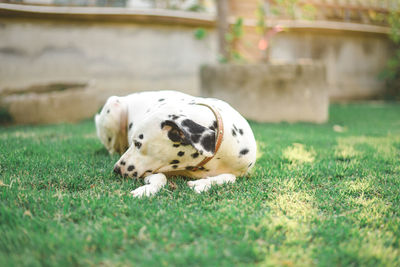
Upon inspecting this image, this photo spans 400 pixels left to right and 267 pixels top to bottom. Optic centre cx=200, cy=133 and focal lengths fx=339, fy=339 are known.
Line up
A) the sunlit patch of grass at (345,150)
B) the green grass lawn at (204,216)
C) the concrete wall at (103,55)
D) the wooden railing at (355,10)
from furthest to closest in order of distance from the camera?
the wooden railing at (355,10) < the concrete wall at (103,55) < the sunlit patch of grass at (345,150) < the green grass lawn at (204,216)

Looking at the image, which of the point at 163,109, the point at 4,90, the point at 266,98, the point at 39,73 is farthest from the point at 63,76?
the point at 163,109

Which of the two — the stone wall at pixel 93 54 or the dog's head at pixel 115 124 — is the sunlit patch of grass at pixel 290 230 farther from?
the stone wall at pixel 93 54

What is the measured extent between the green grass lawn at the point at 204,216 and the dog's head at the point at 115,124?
172 mm

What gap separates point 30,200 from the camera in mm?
2354

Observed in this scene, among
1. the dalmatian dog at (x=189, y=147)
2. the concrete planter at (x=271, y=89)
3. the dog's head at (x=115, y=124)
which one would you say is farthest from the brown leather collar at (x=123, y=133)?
the concrete planter at (x=271, y=89)

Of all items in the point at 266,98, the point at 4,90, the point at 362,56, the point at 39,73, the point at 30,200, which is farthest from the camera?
the point at 362,56

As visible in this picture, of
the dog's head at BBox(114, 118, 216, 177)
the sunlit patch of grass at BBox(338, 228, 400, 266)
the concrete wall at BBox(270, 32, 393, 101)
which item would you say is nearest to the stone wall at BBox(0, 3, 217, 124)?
the concrete wall at BBox(270, 32, 393, 101)

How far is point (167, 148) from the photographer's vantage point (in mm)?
2633

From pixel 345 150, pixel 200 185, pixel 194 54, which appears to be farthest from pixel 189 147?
pixel 194 54

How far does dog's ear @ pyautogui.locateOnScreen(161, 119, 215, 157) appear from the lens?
244 centimetres

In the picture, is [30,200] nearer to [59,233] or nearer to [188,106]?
[59,233]

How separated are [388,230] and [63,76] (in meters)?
8.88

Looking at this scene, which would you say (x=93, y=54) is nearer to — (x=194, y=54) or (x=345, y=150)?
(x=194, y=54)

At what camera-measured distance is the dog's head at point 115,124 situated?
3729 mm
